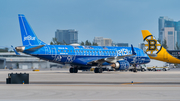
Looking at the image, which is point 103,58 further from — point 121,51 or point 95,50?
point 121,51

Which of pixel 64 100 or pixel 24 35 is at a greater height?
pixel 24 35

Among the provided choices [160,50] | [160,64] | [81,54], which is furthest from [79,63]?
[160,64]

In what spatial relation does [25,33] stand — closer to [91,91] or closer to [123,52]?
[123,52]

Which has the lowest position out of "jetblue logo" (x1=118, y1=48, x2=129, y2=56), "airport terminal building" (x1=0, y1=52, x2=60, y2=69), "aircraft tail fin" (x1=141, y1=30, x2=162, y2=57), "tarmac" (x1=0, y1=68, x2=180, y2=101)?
"tarmac" (x1=0, y1=68, x2=180, y2=101)

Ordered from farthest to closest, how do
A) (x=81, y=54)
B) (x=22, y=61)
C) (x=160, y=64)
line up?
(x=22, y=61) → (x=160, y=64) → (x=81, y=54)

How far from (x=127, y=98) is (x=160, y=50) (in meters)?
54.7

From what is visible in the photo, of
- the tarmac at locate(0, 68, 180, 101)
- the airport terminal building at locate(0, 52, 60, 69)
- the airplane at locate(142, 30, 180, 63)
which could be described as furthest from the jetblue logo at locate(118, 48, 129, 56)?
the airport terminal building at locate(0, 52, 60, 69)

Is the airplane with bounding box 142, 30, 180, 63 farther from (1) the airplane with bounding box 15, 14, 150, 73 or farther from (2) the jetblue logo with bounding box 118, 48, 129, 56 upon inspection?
(2) the jetblue logo with bounding box 118, 48, 129, 56

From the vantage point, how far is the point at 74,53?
52.1 metres

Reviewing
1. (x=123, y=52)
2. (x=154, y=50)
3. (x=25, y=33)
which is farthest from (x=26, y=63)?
(x=25, y=33)

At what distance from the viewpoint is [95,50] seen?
180ft

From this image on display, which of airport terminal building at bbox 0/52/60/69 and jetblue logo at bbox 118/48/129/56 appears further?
airport terminal building at bbox 0/52/60/69

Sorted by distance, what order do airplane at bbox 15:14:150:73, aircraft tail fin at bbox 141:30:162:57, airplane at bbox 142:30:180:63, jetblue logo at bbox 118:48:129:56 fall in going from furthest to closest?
aircraft tail fin at bbox 141:30:162:57 → airplane at bbox 142:30:180:63 → jetblue logo at bbox 118:48:129:56 → airplane at bbox 15:14:150:73

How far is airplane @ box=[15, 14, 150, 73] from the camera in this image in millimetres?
49250
